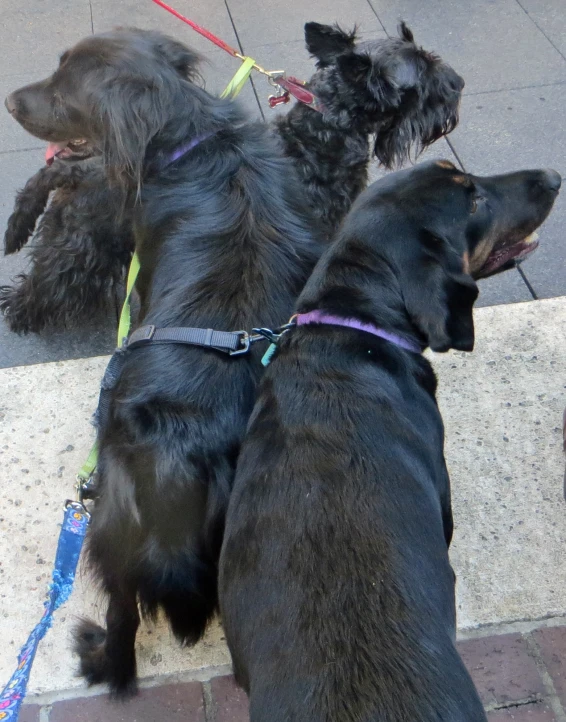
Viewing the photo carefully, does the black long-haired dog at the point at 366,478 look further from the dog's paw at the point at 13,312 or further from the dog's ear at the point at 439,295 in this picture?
the dog's paw at the point at 13,312

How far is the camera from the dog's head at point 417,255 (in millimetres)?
2285

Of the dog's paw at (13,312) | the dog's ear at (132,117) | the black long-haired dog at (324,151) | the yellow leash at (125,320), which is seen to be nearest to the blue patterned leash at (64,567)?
the yellow leash at (125,320)

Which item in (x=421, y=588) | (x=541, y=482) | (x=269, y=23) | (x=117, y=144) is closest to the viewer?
(x=421, y=588)

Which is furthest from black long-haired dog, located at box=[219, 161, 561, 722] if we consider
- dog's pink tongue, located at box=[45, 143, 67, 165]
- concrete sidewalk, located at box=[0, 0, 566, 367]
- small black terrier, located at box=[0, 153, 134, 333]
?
concrete sidewalk, located at box=[0, 0, 566, 367]

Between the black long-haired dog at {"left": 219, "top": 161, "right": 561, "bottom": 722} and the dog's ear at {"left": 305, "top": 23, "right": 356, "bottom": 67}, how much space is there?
1266 mm

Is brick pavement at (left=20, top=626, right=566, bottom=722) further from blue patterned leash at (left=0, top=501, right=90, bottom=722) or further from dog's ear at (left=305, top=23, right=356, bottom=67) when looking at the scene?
dog's ear at (left=305, top=23, right=356, bottom=67)

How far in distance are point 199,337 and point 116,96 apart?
99 cm

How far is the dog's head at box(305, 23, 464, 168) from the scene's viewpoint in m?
3.37

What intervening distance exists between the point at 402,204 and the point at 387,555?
1.15 metres

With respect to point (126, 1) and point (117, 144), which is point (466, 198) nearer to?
point (117, 144)

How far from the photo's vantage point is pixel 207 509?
7.16 feet

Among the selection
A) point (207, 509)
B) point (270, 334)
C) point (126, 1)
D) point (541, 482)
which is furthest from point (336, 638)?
point (126, 1)

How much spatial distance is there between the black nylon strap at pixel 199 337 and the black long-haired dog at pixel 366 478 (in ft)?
0.46

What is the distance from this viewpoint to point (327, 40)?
3.58 m
